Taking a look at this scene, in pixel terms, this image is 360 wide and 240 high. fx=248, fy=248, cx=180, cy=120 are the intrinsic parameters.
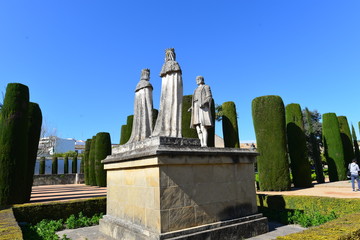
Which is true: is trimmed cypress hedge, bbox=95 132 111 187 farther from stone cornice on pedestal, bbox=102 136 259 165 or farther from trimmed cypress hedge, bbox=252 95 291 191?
stone cornice on pedestal, bbox=102 136 259 165

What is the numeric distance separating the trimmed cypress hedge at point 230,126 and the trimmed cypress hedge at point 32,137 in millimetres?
12671

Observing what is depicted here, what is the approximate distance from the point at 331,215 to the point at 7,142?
1369cm

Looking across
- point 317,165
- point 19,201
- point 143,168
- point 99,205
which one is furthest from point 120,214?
point 317,165

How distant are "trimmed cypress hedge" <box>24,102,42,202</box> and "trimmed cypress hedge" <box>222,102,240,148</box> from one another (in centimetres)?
1267

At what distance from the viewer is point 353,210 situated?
24.7 feet

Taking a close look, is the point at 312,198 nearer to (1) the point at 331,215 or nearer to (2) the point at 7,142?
(1) the point at 331,215

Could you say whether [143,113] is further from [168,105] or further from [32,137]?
[32,137]

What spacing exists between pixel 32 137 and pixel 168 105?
10.9 meters

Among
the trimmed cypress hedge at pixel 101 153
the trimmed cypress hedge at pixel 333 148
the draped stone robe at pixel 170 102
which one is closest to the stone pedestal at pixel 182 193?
the draped stone robe at pixel 170 102

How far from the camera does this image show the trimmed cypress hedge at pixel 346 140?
2250 cm

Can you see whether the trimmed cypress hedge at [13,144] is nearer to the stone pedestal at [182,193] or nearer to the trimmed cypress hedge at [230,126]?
the stone pedestal at [182,193]

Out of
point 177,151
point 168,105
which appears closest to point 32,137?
point 168,105

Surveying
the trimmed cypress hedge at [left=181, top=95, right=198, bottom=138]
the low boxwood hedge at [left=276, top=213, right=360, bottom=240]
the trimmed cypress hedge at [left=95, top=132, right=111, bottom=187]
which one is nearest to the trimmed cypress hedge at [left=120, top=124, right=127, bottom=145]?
the trimmed cypress hedge at [left=95, top=132, right=111, bottom=187]

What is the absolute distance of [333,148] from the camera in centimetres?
2159
